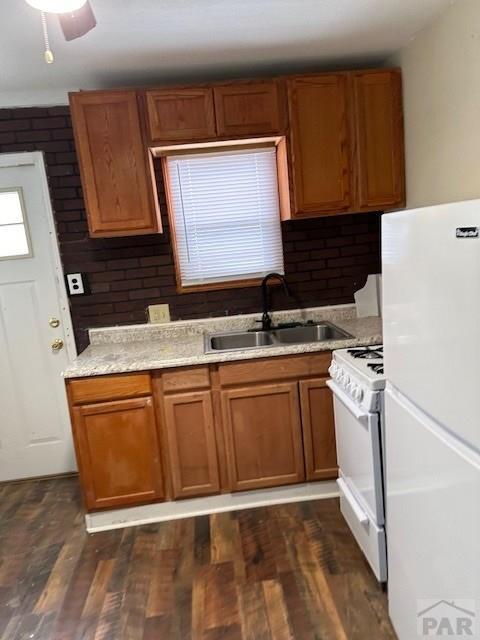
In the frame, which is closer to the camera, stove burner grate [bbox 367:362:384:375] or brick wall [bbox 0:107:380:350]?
stove burner grate [bbox 367:362:384:375]

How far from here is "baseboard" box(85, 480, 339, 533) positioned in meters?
2.48

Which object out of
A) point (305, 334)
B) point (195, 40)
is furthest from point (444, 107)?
point (305, 334)

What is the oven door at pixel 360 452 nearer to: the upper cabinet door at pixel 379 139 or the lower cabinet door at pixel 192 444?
the lower cabinet door at pixel 192 444

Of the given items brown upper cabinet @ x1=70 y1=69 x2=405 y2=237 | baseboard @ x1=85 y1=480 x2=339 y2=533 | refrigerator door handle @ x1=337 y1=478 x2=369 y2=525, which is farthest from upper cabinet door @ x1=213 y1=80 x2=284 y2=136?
baseboard @ x1=85 y1=480 x2=339 y2=533

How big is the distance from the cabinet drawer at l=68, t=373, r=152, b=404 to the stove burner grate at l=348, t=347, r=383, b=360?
3.42 ft

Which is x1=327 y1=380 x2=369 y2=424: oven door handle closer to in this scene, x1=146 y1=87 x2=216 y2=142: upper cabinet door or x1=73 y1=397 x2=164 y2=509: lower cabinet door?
x1=73 y1=397 x2=164 y2=509: lower cabinet door

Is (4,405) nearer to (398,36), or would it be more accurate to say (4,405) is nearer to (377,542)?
(377,542)

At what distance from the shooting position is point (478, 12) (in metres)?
1.82

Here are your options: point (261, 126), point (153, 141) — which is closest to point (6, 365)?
point (153, 141)

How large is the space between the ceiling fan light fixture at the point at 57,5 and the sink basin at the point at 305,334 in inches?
76.8

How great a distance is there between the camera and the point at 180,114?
243cm

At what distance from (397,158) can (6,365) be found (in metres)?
2.70

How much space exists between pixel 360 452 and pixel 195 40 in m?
1.96

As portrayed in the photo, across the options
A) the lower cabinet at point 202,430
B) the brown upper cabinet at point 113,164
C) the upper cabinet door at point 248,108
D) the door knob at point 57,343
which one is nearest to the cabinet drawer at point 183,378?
the lower cabinet at point 202,430
